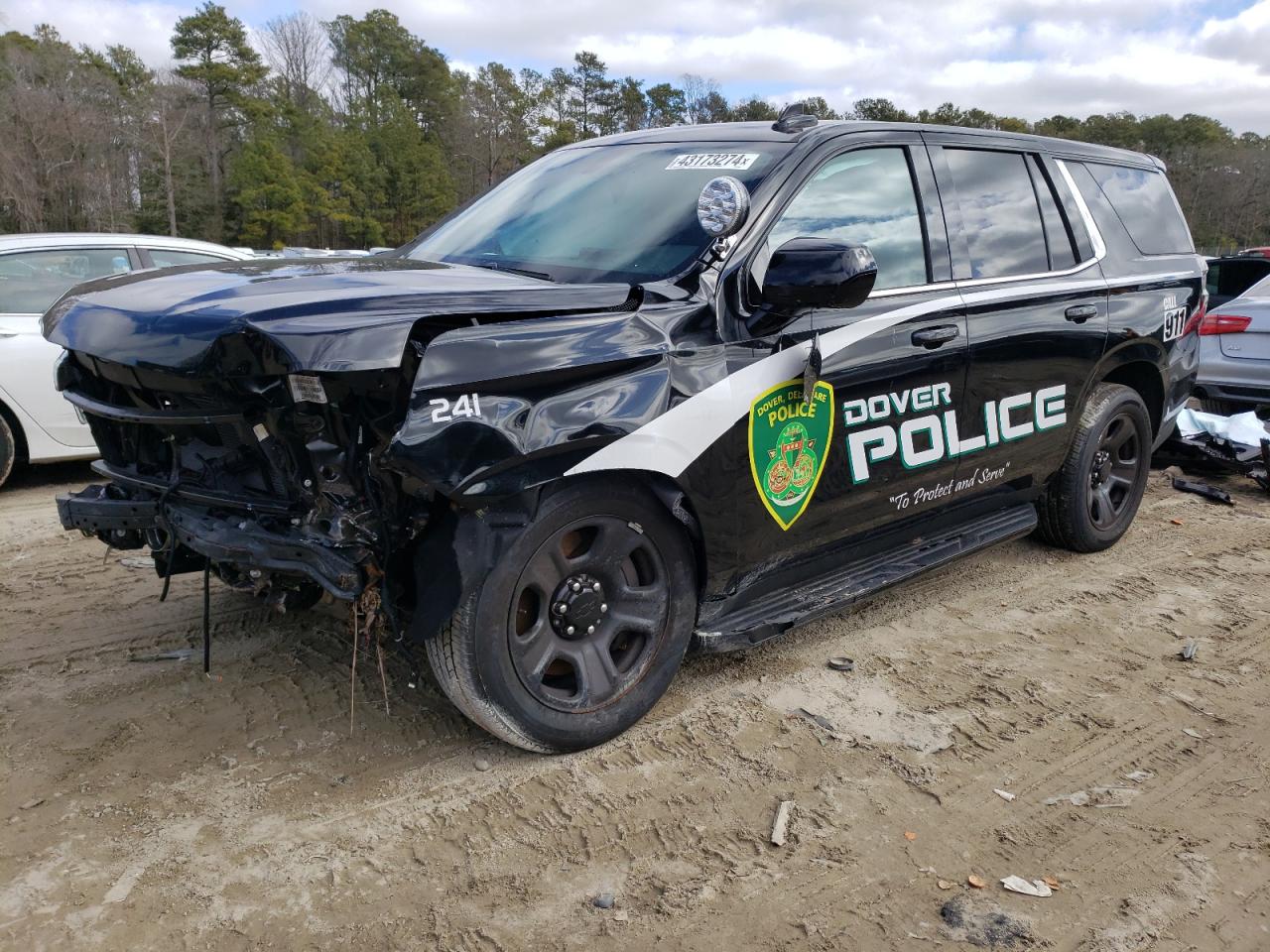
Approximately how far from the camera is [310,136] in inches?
2311

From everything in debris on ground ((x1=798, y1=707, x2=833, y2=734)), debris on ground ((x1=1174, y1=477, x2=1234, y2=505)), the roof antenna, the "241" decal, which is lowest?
debris on ground ((x1=798, y1=707, x2=833, y2=734))

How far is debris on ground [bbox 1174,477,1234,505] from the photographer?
6.35 m

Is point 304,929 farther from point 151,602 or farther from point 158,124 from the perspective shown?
point 158,124

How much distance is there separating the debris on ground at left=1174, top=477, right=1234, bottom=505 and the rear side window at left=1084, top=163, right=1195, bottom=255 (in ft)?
6.29

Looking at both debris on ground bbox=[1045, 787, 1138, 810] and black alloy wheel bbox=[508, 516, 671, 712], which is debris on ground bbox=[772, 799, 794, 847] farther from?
debris on ground bbox=[1045, 787, 1138, 810]

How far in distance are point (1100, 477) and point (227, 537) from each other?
4.27 meters

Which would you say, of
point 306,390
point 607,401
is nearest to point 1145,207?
point 607,401

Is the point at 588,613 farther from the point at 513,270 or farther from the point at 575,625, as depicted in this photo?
the point at 513,270

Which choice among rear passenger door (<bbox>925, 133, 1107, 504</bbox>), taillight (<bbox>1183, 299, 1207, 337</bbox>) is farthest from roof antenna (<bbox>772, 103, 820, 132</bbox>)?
taillight (<bbox>1183, 299, 1207, 337</bbox>)

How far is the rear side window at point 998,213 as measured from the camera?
3947mm

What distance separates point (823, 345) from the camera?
3260 millimetres

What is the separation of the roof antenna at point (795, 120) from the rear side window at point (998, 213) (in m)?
0.68

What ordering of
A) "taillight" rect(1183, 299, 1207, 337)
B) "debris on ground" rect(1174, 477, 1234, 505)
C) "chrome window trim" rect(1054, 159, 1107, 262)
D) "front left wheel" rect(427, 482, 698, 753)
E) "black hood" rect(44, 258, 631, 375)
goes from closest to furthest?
"black hood" rect(44, 258, 631, 375)
"front left wheel" rect(427, 482, 698, 753)
"chrome window trim" rect(1054, 159, 1107, 262)
"taillight" rect(1183, 299, 1207, 337)
"debris on ground" rect(1174, 477, 1234, 505)

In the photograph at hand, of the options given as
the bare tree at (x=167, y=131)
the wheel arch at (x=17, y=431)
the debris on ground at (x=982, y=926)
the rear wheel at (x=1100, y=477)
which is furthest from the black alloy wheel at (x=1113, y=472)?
the bare tree at (x=167, y=131)
